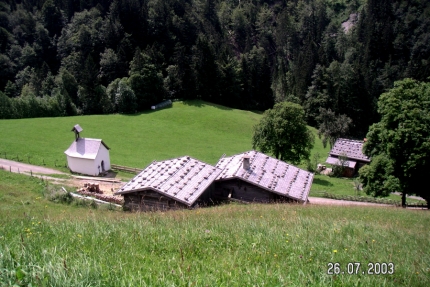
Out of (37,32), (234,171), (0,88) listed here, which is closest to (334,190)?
(234,171)

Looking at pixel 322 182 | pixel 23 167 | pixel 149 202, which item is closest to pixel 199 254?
pixel 149 202

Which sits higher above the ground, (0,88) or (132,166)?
(0,88)

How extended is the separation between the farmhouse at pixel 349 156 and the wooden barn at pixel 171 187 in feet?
110

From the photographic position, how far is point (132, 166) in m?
45.1

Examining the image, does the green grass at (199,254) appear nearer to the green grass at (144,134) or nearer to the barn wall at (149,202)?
the barn wall at (149,202)

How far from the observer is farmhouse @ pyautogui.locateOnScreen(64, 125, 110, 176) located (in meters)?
40.5

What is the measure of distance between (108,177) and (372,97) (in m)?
78.0

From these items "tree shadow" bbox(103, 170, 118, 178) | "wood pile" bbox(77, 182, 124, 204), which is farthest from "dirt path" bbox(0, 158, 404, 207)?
"tree shadow" bbox(103, 170, 118, 178)

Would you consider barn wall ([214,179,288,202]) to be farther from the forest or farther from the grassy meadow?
the forest

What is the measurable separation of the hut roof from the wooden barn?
51.4 feet

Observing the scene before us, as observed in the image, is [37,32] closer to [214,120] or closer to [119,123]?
[119,123]

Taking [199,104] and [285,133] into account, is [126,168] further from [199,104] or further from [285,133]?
[199,104]

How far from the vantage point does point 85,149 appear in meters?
41.1
